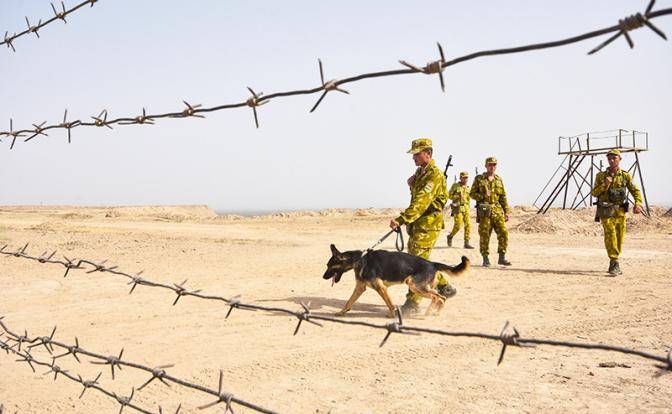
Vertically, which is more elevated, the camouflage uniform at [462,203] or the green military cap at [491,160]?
the green military cap at [491,160]

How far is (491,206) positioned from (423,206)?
16.2ft

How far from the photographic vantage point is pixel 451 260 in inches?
489

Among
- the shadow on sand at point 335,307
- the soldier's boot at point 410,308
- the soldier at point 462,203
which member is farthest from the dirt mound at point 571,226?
the soldier's boot at point 410,308

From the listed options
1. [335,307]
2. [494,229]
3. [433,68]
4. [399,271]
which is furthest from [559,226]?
[433,68]

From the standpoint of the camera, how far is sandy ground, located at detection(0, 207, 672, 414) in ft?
13.8

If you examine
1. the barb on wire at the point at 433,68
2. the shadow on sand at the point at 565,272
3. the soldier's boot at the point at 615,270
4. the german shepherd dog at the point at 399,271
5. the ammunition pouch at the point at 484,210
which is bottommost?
the shadow on sand at the point at 565,272

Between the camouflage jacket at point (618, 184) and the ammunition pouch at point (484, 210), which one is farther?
the ammunition pouch at point (484, 210)

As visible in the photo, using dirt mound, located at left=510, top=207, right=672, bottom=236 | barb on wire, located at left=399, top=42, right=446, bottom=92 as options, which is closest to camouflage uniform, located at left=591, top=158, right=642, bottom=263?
barb on wire, located at left=399, top=42, right=446, bottom=92

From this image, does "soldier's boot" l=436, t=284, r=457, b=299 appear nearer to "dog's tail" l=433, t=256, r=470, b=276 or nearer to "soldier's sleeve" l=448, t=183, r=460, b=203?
"dog's tail" l=433, t=256, r=470, b=276

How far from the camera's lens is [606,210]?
9586mm

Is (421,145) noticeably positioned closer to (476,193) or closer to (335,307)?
(335,307)

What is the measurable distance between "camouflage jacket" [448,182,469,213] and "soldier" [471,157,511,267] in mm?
3113

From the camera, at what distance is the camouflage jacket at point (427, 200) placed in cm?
643

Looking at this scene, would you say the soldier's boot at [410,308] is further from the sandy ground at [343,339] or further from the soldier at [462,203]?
the soldier at [462,203]
